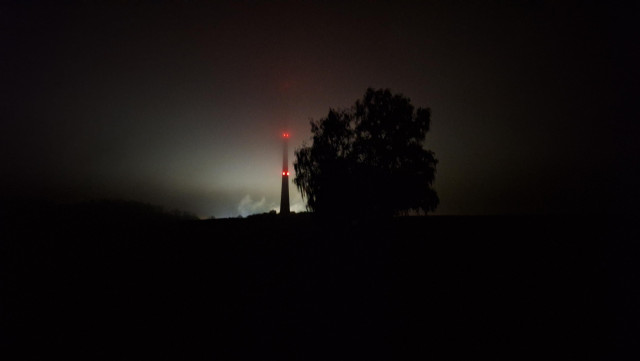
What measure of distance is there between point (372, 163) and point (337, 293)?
456 inches

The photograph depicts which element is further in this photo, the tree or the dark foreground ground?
the tree

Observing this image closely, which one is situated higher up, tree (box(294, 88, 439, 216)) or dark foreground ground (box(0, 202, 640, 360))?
tree (box(294, 88, 439, 216))

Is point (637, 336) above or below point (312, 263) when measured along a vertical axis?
below

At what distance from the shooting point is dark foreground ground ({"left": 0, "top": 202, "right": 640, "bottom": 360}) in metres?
7.02

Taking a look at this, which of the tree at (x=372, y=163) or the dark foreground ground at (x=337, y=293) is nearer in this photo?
the dark foreground ground at (x=337, y=293)

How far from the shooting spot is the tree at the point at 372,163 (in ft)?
62.0

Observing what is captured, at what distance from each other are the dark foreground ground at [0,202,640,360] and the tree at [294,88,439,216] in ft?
12.6

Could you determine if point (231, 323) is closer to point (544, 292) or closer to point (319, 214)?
point (544, 292)

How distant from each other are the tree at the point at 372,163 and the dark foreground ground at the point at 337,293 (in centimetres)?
384

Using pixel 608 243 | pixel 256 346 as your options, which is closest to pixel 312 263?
pixel 256 346

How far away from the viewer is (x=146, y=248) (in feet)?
47.0

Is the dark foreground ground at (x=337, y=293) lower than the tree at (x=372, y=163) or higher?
lower

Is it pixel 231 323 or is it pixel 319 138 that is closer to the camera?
pixel 231 323

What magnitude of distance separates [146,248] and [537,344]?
15509 mm
